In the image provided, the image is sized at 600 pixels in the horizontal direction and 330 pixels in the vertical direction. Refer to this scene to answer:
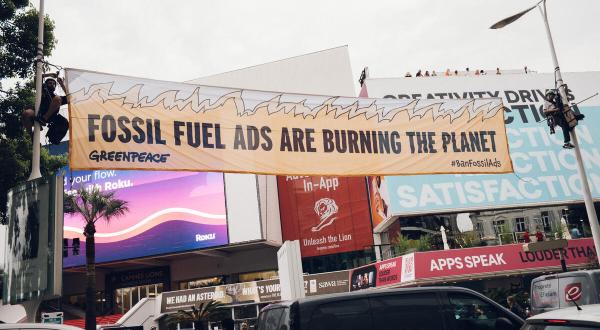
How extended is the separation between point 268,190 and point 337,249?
7188 millimetres

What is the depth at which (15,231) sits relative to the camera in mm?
7633

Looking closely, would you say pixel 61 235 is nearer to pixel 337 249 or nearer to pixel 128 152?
pixel 128 152

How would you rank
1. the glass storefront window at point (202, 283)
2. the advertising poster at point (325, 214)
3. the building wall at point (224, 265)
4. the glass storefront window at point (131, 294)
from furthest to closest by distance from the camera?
1. the glass storefront window at point (131, 294)
2. the glass storefront window at point (202, 283)
3. the building wall at point (224, 265)
4. the advertising poster at point (325, 214)

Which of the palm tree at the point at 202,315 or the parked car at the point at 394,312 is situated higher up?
the parked car at the point at 394,312

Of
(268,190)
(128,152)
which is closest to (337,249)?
(268,190)

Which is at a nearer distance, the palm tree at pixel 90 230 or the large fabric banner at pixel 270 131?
the large fabric banner at pixel 270 131

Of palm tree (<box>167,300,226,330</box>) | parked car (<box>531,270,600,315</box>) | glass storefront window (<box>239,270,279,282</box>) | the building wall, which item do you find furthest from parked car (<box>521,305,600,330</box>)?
glass storefront window (<box>239,270,279,282</box>)

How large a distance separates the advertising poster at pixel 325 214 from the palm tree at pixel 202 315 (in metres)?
9.19

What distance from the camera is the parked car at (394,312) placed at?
706cm

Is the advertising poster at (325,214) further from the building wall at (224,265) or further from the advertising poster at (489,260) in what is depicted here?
the advertising poster at (489,260)

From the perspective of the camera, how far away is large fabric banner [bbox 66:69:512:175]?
8.83 meters

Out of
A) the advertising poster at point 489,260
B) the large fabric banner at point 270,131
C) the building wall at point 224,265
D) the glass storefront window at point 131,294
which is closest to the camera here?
the large fabric banner at point 270,131

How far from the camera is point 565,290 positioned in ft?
38.6

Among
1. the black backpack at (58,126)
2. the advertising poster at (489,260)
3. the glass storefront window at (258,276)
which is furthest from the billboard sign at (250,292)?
the black backpack at (58,126)
